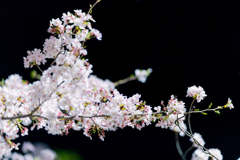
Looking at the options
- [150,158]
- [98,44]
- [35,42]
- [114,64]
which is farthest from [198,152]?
[35,42]

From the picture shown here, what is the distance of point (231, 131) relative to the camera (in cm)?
277

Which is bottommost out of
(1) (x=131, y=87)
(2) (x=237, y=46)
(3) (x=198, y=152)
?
(3) (x=198, y=152)

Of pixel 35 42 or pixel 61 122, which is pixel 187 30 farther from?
pixel 61 122

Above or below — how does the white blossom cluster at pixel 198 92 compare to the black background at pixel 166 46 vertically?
below

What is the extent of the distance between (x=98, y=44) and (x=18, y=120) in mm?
1759

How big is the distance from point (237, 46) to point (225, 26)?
0.25 m

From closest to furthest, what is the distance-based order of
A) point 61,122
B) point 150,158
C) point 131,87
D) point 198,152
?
point 61,122
point 198,152
point 150,158
point 131,87

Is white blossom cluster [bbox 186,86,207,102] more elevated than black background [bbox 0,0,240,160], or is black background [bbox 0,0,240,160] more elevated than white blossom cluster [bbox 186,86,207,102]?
black background [bbox 0,0,240,160]

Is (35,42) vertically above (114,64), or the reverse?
(35,42)

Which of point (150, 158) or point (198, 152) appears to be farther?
point (150, 158)

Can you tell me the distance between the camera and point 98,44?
3.10 metres

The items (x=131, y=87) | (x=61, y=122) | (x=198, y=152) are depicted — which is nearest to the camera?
(x=61, y=122)

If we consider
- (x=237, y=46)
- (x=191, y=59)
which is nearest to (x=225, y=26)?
(x=237, y=46)

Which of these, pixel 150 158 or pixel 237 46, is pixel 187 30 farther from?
pixel 150 158
